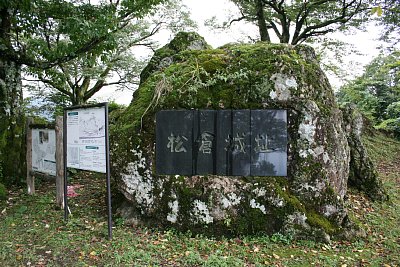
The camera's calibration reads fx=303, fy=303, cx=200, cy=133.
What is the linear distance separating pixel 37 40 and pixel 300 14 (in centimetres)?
1177

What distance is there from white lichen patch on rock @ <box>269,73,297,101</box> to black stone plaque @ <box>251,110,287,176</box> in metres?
0.26

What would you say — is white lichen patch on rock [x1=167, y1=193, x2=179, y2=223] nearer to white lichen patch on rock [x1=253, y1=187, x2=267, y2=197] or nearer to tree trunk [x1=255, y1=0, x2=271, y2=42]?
white lichen patch on rock [x1=253, y1=187, x2=267, y2=197]

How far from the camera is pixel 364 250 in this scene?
4.61 m

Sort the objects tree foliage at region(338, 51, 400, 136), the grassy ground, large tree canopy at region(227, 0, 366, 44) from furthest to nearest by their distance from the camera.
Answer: tree foliage at region(338, 51, 400, 136) → large tree canopy at region(227, 0, 366, 44) → the grassy ground

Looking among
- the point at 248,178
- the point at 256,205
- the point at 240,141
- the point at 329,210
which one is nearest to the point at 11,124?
the point at 240,141

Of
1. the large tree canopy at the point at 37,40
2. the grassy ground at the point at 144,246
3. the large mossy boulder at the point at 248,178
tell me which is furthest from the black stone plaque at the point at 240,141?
the large tree canopy at the point at 37,40

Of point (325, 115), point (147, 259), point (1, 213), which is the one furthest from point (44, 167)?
point (325, 115)

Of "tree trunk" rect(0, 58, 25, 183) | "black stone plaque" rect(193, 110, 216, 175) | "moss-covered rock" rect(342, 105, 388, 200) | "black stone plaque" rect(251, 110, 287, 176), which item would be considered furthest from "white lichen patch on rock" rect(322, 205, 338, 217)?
"tree trunk" rect(0, 58, 25, 183)

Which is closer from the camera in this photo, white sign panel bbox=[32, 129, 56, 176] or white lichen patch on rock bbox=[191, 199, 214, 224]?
white lichen patch on rock bbox=[191, 199, 214, 224]

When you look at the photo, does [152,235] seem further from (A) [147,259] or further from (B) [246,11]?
(B) [246,11]

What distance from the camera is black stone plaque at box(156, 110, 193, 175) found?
5.02m

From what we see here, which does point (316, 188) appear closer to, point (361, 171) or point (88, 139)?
point (361, 171)

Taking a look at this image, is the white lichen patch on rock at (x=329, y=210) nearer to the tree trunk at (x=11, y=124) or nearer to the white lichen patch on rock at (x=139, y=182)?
the white lichen patch on rock at (x=139, y=182)

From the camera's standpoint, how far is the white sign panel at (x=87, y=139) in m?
4.59
